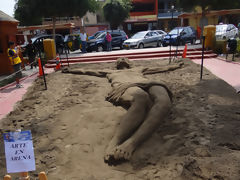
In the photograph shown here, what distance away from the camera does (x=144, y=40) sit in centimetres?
1597

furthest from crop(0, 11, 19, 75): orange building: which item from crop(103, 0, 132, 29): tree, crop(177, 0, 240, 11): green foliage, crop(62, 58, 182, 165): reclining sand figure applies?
crop(103, 0, 132, 29): tree

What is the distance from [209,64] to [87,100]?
6183 millimetres

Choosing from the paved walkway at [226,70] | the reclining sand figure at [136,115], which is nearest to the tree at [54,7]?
the paved walkway at [226,70]

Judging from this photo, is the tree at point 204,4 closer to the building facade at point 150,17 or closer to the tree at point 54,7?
the tree at point 54,7

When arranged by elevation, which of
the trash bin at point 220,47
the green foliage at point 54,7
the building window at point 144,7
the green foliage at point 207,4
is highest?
the building window at point 144,7

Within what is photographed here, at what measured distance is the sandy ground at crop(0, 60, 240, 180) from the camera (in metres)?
2.55

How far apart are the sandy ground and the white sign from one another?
1.93 feet

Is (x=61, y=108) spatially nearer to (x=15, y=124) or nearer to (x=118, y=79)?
(x=15, y=124)

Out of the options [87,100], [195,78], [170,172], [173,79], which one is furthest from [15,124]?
[195,78]

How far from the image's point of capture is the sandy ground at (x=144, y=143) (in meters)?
2.55

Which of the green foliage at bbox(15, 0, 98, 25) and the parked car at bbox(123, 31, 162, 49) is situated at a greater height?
the green foliage at bbox(15, 0, 98, 25)

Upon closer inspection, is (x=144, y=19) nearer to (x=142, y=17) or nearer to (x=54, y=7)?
(x=142, y=17)

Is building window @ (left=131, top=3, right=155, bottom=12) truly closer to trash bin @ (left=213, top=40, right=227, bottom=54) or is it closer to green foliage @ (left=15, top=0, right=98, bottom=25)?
green foliage @ (left=15, top=0, right=98, bottom=25)

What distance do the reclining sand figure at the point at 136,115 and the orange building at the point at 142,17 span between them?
31.8m
